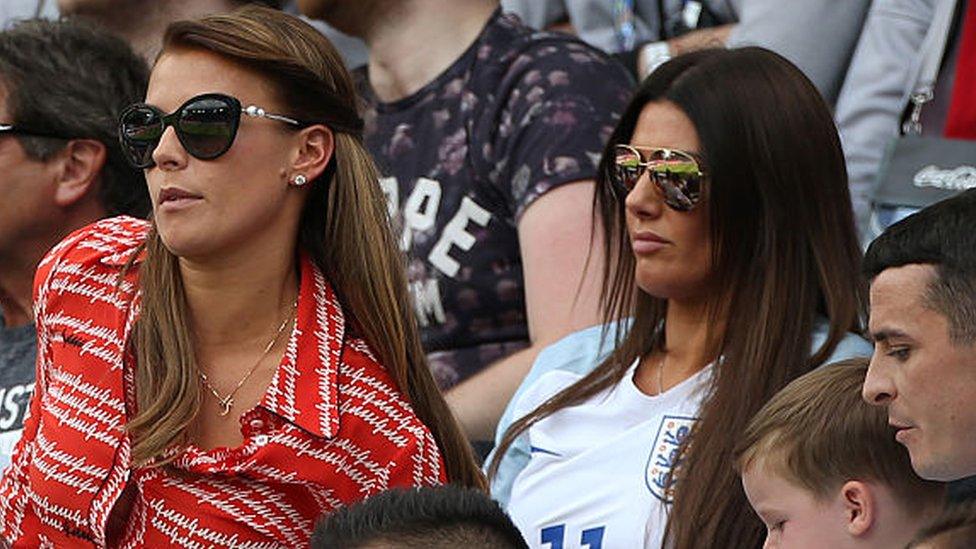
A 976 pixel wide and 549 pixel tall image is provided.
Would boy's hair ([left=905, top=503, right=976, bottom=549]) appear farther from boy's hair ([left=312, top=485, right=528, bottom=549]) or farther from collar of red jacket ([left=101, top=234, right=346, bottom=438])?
collar of red jacket ([left=101, top=234, right=346, bottom=438])

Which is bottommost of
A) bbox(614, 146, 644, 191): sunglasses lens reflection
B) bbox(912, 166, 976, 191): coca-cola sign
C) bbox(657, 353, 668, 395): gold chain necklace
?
bbox(657, 353, 668, 395): gold chain necklace

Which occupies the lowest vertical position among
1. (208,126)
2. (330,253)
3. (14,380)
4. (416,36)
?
(14,380)

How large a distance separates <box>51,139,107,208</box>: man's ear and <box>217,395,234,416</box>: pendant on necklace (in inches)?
42.9

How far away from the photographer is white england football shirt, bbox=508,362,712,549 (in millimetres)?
3229

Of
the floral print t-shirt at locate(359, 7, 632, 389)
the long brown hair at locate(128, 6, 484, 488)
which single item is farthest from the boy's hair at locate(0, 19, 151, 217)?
the long brown hair at locate(128, 6, 484, 488)

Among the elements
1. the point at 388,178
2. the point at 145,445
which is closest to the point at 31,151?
the point at 388,178

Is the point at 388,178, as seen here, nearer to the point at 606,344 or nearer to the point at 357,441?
the point at 606,344

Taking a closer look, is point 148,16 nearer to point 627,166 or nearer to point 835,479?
point 627,166

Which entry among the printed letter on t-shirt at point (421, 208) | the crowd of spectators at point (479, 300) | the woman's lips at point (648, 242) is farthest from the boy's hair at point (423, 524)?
the printed letter on t-shirt at point (421, 208)

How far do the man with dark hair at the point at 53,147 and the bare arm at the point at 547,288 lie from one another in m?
0.81

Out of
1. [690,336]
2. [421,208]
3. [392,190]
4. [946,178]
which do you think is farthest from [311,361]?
[946,178]

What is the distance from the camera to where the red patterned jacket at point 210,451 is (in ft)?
9.25

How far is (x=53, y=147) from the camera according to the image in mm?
3854

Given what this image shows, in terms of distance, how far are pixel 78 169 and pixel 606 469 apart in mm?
1295
